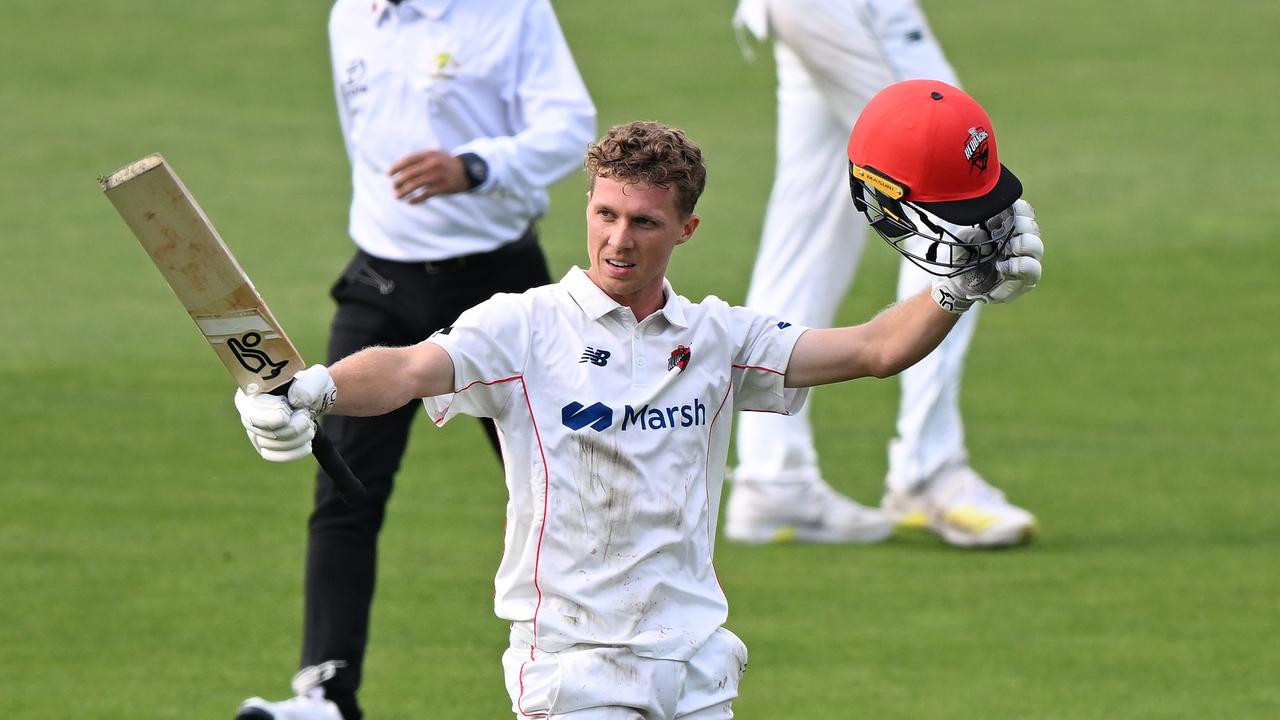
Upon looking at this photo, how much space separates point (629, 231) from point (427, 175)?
1797 mm

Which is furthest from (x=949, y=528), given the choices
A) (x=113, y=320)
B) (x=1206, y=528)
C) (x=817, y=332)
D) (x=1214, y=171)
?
(x=1214, y=171)

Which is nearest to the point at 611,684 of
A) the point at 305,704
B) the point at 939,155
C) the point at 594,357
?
the point at 594,357

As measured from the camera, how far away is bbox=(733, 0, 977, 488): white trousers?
9031 mm

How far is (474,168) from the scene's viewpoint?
6.82 metres

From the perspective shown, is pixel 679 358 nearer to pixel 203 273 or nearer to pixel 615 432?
pixel 615 432

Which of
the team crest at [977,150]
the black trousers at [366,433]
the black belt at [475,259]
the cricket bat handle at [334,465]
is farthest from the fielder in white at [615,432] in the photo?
the black belt at [475,259]

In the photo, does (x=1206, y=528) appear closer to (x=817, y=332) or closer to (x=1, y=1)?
(x=817, y=332)

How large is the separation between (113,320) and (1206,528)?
7.40 metres

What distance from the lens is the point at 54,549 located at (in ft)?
29.6

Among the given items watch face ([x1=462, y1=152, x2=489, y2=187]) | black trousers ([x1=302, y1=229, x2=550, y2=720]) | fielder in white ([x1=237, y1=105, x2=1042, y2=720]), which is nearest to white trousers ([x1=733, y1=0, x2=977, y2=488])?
black trousers ([x1=302, y1=229, x2=550, y2=720])

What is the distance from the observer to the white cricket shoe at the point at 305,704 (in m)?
6.04

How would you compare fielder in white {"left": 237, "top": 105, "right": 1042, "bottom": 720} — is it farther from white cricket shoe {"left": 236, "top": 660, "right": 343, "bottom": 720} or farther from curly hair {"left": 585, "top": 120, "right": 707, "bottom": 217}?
white cricket shoe {"left": 236, "top": 660, "right": 343, "bottom": 720}

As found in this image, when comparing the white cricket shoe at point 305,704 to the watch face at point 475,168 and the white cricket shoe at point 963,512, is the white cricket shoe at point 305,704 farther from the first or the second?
the white cricket shoe at point 963,512

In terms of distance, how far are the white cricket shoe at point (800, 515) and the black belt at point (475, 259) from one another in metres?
2.42
